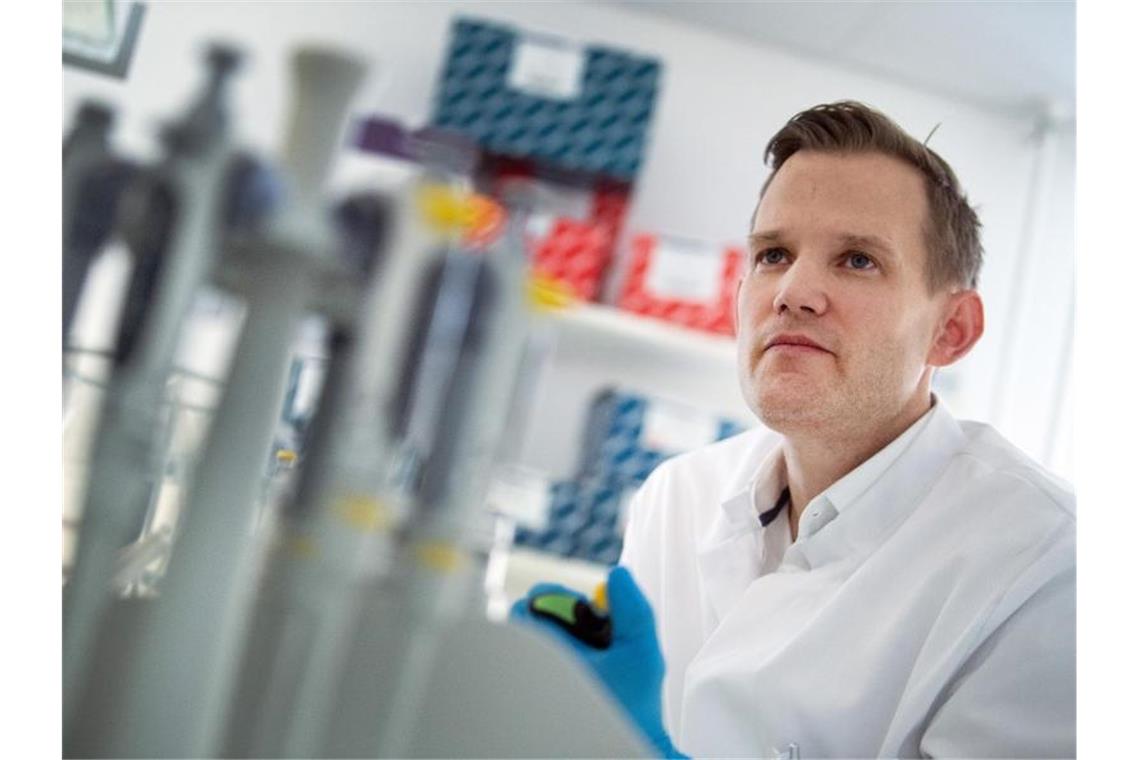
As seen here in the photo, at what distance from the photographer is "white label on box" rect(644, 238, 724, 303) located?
0.79 meters

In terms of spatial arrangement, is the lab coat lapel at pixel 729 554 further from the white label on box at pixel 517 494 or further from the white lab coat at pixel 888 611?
the white label on box at pixel 517 494

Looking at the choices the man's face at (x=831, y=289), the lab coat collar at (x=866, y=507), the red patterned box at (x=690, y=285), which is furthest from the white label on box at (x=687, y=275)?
the lab coat collar at (x=866, y=507)

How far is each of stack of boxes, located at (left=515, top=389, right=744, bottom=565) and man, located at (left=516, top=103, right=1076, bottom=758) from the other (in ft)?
0.27

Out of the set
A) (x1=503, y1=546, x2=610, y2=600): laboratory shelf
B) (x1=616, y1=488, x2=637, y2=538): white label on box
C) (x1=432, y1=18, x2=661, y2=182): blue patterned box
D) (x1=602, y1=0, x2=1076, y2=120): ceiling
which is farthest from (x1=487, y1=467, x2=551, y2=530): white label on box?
(x1=616, y1=488, x2=637, y2=538): white label on box

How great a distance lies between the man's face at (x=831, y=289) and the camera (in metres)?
0.44

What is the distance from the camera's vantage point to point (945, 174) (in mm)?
483

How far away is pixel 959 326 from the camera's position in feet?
1.79

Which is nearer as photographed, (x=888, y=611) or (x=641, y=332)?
(x=641, y=332)

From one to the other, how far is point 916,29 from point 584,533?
583 mm

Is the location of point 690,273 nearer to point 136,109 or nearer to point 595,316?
point 595,316

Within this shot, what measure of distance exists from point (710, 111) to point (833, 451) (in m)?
0.34

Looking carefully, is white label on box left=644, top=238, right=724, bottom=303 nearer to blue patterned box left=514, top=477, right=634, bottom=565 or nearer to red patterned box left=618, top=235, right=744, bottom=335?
red patterned box left=618, top=235, right=744, bottom=335

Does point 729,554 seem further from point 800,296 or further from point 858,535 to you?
point 800,296

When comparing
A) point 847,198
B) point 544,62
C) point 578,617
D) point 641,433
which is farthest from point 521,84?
point 641,433
